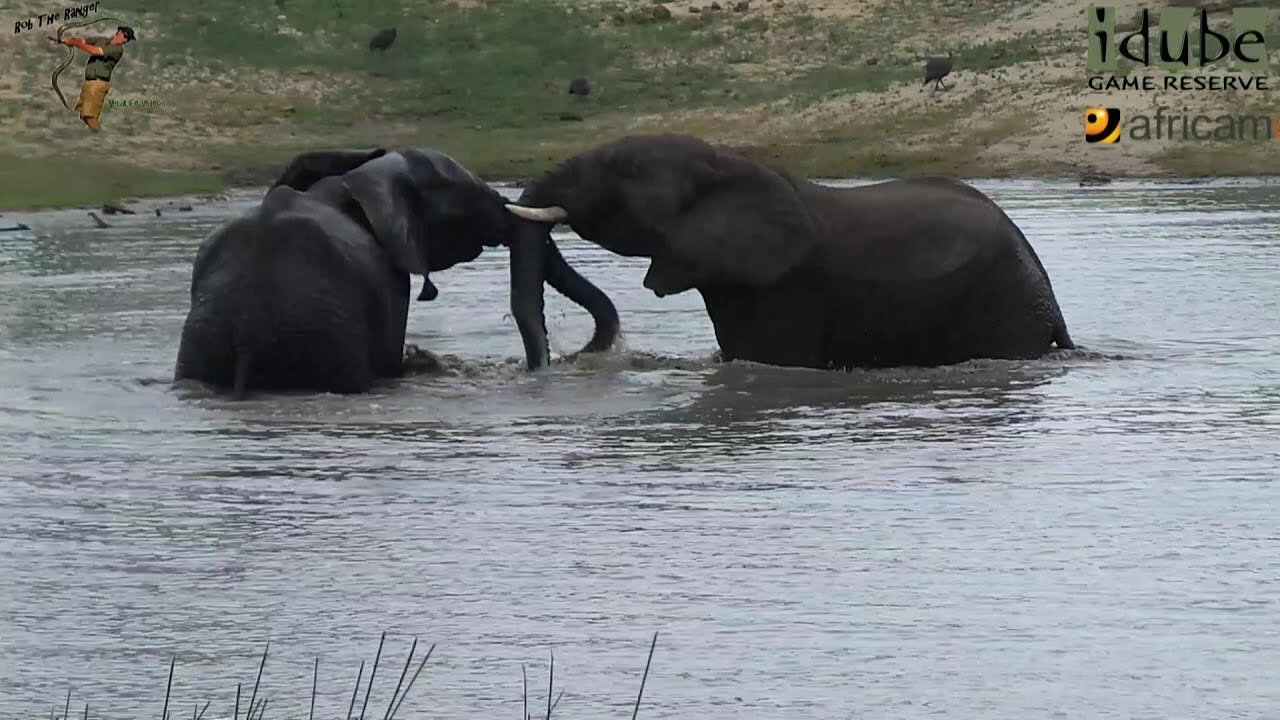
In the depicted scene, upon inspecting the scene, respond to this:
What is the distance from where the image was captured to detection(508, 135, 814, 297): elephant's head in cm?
1289

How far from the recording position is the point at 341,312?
11992 mm

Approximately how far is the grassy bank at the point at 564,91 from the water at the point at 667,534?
20964 millimetres

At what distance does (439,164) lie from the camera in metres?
13.2

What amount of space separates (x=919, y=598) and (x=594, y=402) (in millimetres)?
4752

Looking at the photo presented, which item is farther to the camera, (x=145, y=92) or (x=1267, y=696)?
(x=145, y=92)

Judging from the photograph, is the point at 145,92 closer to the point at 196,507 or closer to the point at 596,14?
the point at 596,14

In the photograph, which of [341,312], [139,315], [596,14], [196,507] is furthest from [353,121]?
[196,507]

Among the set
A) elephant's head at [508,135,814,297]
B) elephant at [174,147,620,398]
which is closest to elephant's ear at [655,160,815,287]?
elephant's head at [508,135,814,297]

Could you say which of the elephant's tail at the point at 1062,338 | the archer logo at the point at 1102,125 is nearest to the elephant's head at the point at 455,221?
the elephant's tail at the point at 1062,338

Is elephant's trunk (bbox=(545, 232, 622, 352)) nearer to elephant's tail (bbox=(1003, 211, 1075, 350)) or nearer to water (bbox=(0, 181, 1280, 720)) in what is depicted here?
water (bbox=(0, 181, 1280, 720))

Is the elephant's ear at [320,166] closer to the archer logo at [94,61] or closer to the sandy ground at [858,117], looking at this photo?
the sandy ground at [858,117]

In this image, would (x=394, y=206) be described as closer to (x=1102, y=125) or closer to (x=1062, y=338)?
(x=1062, y=338)

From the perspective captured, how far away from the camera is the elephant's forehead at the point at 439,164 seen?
13156 millimetres

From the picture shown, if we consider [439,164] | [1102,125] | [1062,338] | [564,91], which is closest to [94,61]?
[564,91]
